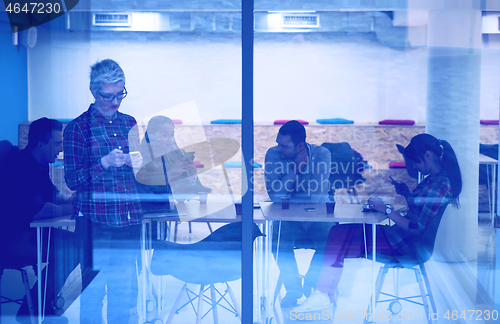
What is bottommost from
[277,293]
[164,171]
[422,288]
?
[277,293]

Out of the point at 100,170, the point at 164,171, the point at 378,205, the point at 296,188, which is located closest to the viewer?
the point at 100,170

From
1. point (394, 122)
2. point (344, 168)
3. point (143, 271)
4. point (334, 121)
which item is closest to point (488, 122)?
point (394, 122)

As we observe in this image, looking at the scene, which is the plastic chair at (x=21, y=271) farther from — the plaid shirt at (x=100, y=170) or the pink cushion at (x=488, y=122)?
the pink cushion at (x=488, y=122)

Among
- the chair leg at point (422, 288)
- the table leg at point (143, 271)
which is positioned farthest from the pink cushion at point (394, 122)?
the table leg at point (143, 271)

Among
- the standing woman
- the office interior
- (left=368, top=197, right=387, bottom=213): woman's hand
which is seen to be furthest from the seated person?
(left=368, top=197, right=387, bottom=213): woman's hand

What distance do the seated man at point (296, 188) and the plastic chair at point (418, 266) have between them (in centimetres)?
45

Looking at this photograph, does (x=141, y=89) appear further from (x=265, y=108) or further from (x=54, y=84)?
(x=265, y=108)

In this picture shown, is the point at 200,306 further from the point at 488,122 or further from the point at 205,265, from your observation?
the point at 488,122

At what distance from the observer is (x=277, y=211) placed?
306 cm

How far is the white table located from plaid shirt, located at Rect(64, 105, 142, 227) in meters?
0.91

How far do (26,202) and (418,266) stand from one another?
2.65 metres

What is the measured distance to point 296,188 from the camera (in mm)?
3477

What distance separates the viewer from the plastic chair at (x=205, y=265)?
2.99 metres

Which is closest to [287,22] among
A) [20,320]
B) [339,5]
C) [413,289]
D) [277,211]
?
[339,5]
